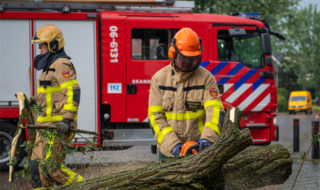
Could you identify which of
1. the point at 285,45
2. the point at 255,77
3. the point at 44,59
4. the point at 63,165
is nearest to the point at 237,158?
the point at 63,165

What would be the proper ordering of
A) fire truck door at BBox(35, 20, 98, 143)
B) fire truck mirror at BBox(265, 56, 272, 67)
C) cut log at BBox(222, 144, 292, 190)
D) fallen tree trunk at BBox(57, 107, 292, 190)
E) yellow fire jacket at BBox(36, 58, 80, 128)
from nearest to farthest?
1. fallen tree trunk at BBox(57, 107, 292, 190)
2. cut log at BBox(222, 144, 292, 190)
3. yellow fire jacket at BBox(36, 58, 80, 128)
4. fire truck door at BBox(35, 20, 98, 143)
5. fire truck mirror at BBox(265, 56, 272, 67)

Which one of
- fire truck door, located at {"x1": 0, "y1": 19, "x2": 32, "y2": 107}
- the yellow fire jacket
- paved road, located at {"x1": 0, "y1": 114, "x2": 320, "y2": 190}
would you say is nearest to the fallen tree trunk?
paved road, located at {"x1": 0, "y1": 114, "x2": 320, "y2": 190}

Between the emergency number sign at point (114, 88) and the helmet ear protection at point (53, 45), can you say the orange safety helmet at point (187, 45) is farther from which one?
the emergency number sign at point (114, 88)

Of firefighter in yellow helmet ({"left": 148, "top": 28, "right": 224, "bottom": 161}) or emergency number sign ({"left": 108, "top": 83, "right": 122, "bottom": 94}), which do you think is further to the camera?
emergency number sign ({"left": 108, "top": 83, "right": 122, "bottom": 94})

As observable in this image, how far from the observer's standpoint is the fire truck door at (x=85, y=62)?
7.68 m

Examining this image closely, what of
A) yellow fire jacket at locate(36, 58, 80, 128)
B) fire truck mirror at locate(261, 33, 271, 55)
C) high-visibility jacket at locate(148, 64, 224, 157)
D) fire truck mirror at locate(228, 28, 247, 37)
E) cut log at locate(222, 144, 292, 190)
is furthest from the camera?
fire truck mirror at locate(261, 33, 271, 55)

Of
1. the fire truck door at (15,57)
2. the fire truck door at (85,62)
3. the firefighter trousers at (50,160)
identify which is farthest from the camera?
the fire truck door at (85,62)

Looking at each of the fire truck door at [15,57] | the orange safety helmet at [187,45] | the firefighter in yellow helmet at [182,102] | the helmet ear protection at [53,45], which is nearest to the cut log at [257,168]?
the firefighter in yellow helmet at [182,102]

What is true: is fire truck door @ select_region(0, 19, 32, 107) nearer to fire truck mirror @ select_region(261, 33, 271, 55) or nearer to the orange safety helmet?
fire truck mirror @ select_region(261, 33, 271, 55)

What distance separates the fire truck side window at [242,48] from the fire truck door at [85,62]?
245 centimetres

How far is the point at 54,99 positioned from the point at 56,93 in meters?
0.07

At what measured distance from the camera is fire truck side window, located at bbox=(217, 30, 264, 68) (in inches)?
327

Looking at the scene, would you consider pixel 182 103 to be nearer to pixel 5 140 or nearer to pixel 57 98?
pixel 57 98

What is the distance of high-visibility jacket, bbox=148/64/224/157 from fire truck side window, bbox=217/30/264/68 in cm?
492
